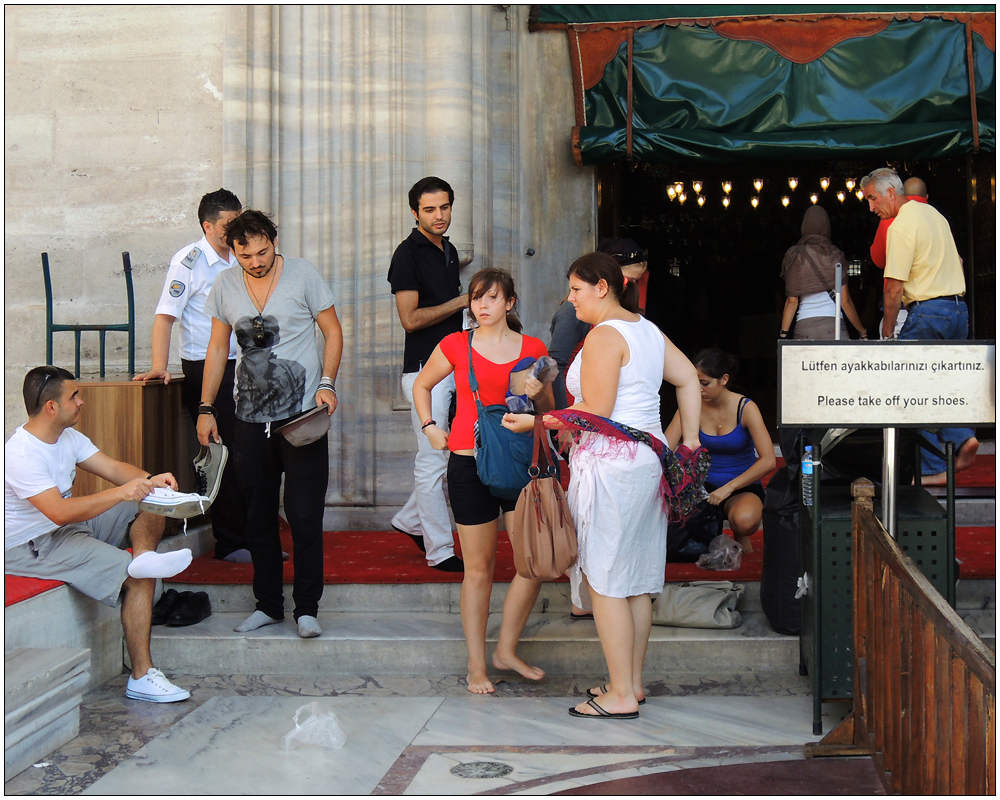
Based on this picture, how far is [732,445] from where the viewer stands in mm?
5691

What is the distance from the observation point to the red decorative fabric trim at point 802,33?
7.67m

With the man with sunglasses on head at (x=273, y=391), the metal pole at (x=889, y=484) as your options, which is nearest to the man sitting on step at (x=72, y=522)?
the man with sunglasses on head at (x=273, y=391)

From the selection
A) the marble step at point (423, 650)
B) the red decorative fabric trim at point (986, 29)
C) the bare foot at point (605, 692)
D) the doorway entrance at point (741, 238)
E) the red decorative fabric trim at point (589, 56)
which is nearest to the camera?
the bare foot at point (605, 692)

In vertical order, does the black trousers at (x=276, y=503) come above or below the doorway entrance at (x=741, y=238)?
below

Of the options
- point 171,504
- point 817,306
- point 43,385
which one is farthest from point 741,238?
point 43,385

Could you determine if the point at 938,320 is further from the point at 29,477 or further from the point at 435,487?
the point at 29,477

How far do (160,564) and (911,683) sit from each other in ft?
9.96

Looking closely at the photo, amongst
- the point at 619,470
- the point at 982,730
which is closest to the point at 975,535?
the point at 619,470

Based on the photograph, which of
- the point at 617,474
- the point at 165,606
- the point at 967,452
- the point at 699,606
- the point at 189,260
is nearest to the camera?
the point at 617,474

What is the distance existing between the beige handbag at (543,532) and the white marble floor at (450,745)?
25.5 inches

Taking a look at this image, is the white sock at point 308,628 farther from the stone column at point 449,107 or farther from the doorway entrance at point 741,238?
the doorway entrance at point 741,238

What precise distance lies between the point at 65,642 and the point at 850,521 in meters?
3.30

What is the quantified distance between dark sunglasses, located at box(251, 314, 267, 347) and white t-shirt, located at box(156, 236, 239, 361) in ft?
2.76

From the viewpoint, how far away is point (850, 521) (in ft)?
13.5
